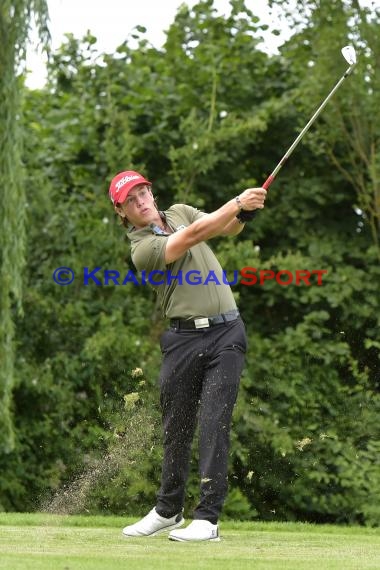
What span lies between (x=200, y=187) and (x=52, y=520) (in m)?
5.17

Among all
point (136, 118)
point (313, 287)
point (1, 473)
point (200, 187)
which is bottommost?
point (1, 473)

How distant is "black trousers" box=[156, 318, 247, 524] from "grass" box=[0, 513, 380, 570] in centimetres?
22

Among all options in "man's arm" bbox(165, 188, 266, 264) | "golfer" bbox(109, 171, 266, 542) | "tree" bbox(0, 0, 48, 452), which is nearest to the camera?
"man's arm" bbox(165, 188, 266, 264)

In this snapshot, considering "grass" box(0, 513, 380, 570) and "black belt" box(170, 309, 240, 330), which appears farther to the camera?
"black belt" box(170, 309, 240, 330)

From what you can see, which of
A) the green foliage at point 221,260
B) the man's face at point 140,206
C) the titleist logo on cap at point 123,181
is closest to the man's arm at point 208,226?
the man's face at point 140,206

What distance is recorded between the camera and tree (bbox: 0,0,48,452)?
7.92 metres

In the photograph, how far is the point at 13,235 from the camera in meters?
8.45

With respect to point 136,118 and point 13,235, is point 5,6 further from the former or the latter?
point 136,118

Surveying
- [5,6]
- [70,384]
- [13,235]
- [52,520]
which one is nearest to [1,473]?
[70,384]

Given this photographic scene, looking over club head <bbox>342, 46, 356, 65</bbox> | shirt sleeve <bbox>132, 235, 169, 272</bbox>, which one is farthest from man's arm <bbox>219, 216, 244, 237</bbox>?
club head <bbox>342, 46, 356, 65</bbox>

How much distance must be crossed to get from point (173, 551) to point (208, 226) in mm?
1366

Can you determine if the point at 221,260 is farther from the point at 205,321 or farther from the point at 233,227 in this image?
the point at 205,321

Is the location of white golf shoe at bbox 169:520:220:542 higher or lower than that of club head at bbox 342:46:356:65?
lower

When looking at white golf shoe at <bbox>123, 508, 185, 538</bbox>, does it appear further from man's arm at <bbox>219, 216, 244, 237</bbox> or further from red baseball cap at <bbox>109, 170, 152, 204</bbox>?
red baseball cap at <bbox>109, 170, 152, 204</bbox>
